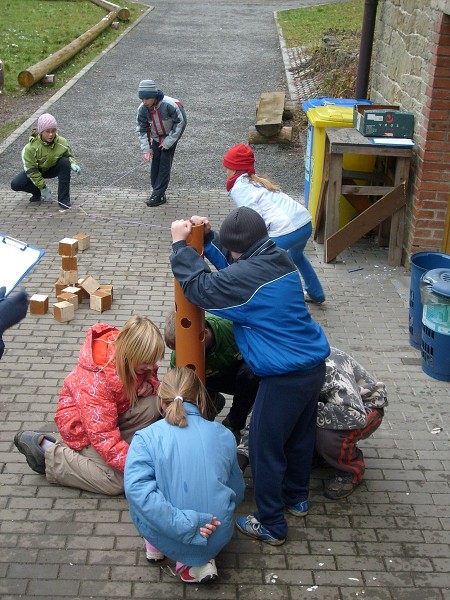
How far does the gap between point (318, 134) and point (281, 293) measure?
5.37m

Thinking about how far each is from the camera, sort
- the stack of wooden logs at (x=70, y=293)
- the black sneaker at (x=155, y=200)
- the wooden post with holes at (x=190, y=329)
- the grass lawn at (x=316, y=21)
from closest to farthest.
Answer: the wooden post with holes at (x=190, y=329)
the stack of wooden logs at (x=70, y=293)
the black sneaker at (x=155, y=200)
the grass lawn at (x=316, y=21)

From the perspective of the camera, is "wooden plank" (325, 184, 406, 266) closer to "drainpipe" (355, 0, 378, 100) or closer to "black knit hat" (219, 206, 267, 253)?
"drainpipe" (355, 0, 378, 100)

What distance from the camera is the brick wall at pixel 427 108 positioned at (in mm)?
7719

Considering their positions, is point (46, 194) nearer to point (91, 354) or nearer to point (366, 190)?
point (366, 190)

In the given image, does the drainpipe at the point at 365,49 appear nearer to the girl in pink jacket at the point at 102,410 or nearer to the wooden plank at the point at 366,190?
the wooden plank at the point at 366,190

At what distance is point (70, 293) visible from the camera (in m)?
7.39

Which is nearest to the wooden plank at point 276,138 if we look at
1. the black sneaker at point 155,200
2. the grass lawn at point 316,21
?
the black sneaker at point 155,200

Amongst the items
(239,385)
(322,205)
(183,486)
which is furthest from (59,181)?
(183,486)

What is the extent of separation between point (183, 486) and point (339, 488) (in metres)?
1.30

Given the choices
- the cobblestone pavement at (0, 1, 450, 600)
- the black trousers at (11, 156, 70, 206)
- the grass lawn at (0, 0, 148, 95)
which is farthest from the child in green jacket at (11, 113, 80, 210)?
the grass lawn at (0, 0, 148, 95)

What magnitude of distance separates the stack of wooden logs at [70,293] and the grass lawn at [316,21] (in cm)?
1456

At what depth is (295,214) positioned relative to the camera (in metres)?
6.70

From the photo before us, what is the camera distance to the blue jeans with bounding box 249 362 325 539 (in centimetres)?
414

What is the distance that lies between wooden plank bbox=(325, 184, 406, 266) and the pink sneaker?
490cm
